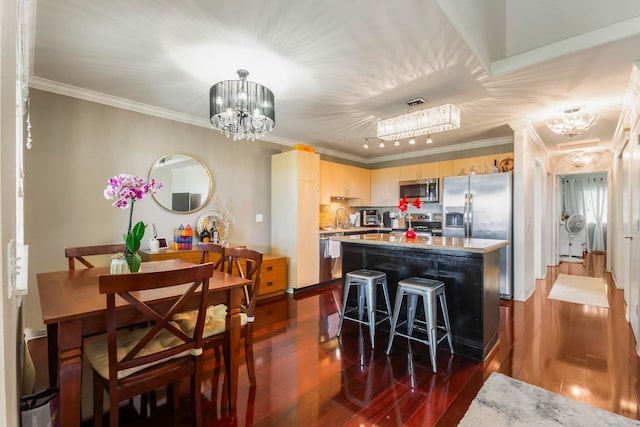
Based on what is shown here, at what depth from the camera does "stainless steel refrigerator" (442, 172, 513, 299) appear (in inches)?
166

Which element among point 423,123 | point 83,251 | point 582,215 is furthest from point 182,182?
point 582,215

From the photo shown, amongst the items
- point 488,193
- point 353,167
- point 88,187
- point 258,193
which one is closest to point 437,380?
point 488,193

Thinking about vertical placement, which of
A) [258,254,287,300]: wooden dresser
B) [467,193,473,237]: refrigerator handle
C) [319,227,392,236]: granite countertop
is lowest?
[258,254,287,300]: wooden dresser

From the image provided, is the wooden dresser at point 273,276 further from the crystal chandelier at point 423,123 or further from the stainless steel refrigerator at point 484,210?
the stainless steel refrigerator at point 484,210

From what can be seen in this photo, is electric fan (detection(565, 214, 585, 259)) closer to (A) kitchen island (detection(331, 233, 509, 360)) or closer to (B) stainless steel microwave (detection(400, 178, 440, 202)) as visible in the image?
(B) stainless steel microwave (detection(400, 178, 440, 202))

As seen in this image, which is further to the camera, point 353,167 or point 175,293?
point 353,167

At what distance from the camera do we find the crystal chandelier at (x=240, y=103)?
2482 millimetres

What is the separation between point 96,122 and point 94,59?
3.10ft

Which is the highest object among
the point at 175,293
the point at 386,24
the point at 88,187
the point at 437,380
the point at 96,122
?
the point at 386,24

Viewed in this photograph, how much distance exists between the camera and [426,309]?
7.83 feet

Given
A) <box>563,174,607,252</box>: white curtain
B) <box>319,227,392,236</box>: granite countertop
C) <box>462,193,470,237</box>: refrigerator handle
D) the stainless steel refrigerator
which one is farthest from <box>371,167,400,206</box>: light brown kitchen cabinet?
<box>563,174,607,252</box>: white curtain

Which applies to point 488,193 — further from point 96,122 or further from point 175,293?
point 96,122

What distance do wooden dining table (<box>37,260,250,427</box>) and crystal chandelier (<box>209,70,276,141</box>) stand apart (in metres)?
1.35

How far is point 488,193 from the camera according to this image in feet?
14.4
